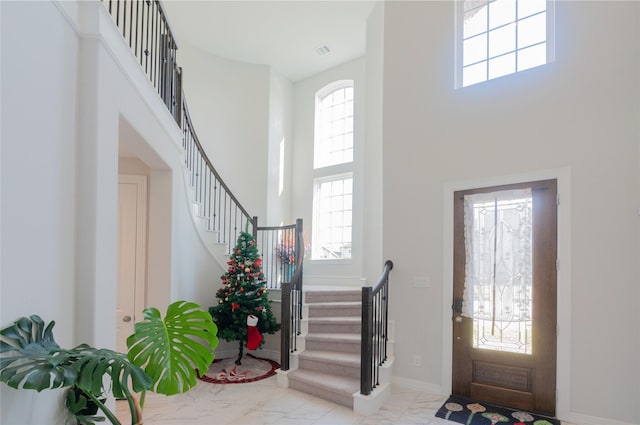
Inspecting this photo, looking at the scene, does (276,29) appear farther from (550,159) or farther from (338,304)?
(550,159)

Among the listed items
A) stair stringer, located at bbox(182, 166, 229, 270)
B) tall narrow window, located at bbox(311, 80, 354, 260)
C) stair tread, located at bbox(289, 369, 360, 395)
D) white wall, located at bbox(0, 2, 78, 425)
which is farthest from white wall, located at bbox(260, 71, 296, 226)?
white wall, located at bbox(0, 2, 78, 425)

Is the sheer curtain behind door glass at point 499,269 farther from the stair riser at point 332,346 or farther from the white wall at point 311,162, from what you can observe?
the white wall at point 311,162

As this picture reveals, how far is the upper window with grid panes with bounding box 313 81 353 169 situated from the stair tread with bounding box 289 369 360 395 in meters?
4.29

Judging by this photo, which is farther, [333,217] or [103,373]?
[333,217]

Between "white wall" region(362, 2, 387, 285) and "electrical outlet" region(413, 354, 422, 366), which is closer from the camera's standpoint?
"electrical outlet" region(413, 354, 422, 366)

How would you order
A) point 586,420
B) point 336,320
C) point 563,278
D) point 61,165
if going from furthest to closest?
point 336,320 < point 563,278 < point 586,420 < point 61,165

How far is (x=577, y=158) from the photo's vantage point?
3703mm

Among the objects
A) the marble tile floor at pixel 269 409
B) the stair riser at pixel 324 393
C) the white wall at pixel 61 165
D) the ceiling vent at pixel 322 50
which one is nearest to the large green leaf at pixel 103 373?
the white wall at pixel 61 165

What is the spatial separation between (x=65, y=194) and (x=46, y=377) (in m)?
0.97

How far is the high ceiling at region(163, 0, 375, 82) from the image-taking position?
6.19m

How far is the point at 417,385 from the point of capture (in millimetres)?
4453

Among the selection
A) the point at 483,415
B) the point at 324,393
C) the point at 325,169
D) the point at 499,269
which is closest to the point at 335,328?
the point at 324,393

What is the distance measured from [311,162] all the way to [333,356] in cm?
444

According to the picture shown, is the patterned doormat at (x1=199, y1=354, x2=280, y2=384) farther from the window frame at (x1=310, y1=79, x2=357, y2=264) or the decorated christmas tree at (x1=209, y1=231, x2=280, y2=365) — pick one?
the window frame at (x1=310, y1=79, x2=357, y2=264)
